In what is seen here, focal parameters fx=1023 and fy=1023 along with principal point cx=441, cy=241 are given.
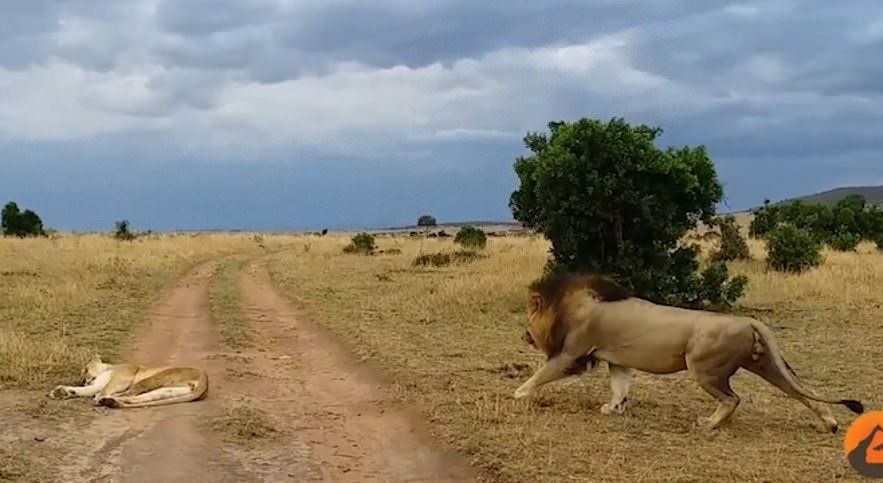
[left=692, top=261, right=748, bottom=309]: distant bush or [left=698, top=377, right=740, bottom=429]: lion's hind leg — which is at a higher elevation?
[left=692, top=261, right=748, bottom=309]: distant bush

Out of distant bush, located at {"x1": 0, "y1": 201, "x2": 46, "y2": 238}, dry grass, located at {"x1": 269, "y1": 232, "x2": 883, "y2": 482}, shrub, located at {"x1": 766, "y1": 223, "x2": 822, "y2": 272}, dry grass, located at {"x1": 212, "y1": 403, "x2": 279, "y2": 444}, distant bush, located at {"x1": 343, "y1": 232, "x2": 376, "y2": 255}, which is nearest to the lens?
dry grass, located at {"x1": 269, "y1": 232, "x2": 883, "y2": 482}

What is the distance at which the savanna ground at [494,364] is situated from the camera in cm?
767

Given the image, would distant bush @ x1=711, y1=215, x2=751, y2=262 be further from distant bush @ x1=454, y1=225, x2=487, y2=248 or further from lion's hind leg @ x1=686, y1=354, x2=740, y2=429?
lion's hind leg @ x1=686, y1=354, x2=740, y2=429

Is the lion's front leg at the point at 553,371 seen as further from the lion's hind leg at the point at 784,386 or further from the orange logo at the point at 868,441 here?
the orange logo at the point at 868,441

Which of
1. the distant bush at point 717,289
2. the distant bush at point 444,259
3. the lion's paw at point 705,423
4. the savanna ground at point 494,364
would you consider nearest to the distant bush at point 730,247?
the savanna ground at point 494,364

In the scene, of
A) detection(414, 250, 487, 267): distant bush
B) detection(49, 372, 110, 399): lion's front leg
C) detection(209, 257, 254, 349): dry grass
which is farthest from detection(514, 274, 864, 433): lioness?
detection(414, 250, 487, 267): distant bush

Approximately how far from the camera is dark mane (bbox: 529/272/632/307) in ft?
31.7

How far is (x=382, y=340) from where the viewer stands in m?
13.8

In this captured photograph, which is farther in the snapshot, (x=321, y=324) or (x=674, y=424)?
(x=321, y=324)

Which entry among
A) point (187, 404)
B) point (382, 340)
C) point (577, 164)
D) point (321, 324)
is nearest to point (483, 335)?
point (382, 340)

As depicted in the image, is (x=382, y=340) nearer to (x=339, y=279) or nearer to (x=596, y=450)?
(x=596, y=450)

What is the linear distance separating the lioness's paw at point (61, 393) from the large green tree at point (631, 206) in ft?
32.6

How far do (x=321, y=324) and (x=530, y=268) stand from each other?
9.35 m

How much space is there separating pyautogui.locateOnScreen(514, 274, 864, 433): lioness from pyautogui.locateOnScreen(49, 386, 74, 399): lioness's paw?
4306 millimetres
